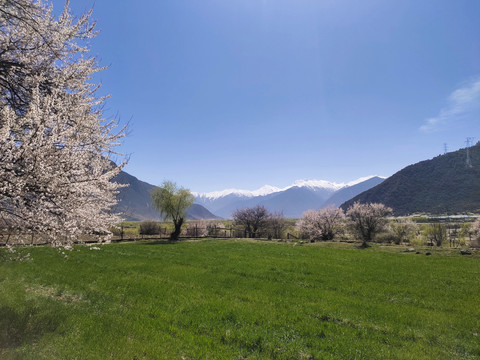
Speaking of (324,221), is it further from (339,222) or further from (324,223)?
(339,222)

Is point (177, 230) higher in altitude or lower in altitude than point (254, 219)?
lower

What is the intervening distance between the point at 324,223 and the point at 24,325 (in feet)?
158

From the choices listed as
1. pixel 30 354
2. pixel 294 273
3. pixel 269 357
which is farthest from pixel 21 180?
pixel 294 273

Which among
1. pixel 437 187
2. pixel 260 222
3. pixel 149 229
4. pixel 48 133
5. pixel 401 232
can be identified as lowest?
pixel 401 232

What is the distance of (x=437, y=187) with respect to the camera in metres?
149

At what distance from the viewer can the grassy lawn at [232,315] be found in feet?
18.4

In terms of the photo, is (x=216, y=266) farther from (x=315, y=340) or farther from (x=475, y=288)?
(x=475, y=288)

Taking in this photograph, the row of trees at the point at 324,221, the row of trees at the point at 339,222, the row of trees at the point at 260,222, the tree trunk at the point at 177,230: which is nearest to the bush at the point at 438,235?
the row of trees at the point at 339,222

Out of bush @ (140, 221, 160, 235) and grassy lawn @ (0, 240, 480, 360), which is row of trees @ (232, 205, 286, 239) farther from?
grassy lawn @ (0, 240, 480, 360)

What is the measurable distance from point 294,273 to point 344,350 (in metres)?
7.85

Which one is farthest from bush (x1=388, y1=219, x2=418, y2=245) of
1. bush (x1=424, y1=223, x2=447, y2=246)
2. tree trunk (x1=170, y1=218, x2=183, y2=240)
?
tree trunk (x1=170, y1=218, x2=183, y2=240)

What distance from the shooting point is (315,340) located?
6.19m

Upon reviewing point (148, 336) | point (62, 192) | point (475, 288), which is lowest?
point (475, 288)

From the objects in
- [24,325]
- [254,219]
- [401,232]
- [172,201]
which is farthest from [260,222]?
[24,325]
